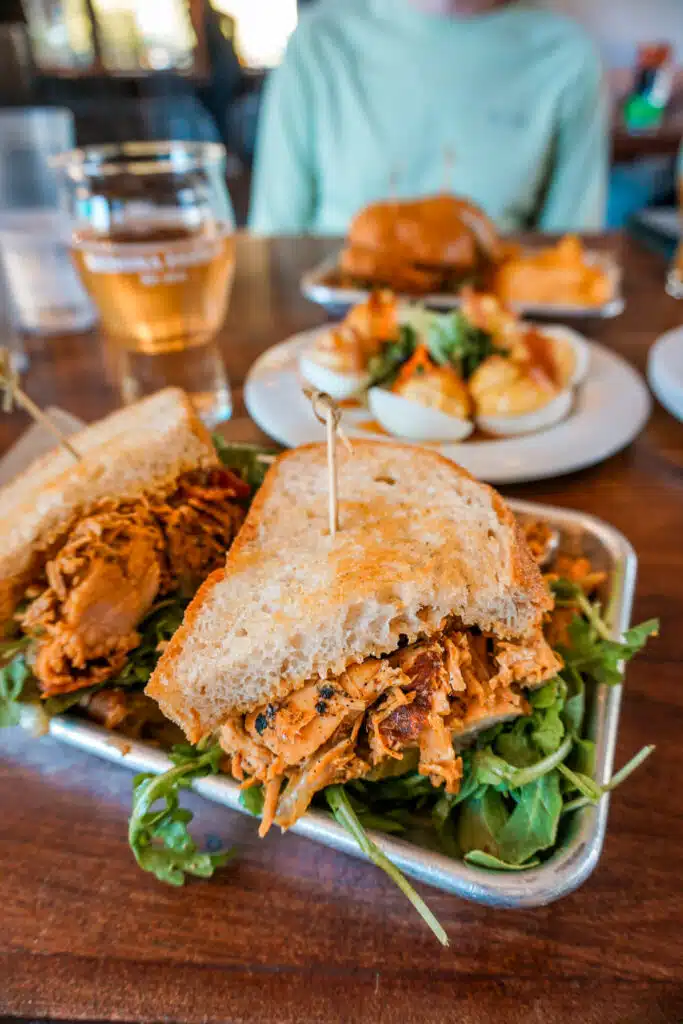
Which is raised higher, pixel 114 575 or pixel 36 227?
pixel 36 227

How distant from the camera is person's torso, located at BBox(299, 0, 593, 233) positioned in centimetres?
313

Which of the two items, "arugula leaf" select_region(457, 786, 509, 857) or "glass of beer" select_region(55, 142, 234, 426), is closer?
"arugula leaf" select_region(457, 786, 509, 857)

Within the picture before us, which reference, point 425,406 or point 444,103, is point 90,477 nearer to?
point 425,406

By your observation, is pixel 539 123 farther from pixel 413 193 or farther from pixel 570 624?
pixel 570 624

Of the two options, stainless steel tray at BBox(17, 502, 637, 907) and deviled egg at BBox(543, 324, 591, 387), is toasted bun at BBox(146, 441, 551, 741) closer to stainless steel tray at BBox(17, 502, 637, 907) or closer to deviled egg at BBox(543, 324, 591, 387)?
stainless steel tray at BBox(17, 502, 637, 907)

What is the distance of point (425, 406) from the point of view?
4.14ft

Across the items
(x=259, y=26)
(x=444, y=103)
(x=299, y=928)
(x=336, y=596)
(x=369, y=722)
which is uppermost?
(x=259, y=26)

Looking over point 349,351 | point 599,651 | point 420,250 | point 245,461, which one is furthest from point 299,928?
point 420,250

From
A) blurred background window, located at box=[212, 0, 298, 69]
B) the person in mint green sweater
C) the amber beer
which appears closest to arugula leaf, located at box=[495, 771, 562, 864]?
the amber beer

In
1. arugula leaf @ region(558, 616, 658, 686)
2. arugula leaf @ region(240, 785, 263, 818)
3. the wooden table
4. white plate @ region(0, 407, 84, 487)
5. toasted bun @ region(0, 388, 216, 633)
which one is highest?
toasted bun @ region(0, 388, 216, 633)

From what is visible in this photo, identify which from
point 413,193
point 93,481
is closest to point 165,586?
point 93,481

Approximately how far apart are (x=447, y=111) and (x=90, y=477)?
3.04 meters

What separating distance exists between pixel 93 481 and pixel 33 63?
6.87 m

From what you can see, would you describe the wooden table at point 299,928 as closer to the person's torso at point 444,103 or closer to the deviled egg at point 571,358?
the deviled egg at point 571,358
